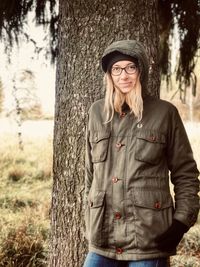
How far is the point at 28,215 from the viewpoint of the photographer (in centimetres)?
546

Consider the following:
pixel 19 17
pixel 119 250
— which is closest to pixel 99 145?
pixel 119 250

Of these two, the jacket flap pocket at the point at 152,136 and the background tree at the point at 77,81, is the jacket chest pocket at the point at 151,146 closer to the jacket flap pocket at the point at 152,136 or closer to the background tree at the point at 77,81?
the jacket flap pocket at the point at 152,136

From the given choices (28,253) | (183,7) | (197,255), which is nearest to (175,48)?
(183,7)

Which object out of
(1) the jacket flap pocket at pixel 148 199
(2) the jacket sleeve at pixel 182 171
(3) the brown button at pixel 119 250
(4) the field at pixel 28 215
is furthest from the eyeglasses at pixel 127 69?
(4) the field at pixel 28 215

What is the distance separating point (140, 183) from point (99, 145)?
32 cm

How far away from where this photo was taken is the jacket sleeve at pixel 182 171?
2211 mm

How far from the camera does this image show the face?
234 cm

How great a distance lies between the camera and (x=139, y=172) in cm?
221

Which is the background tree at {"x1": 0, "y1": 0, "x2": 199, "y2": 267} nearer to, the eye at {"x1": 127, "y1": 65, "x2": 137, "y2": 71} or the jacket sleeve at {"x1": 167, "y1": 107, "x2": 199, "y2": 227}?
the eye at {"x1": 127, "y1": 65, "x2": 137, "y2": 71}

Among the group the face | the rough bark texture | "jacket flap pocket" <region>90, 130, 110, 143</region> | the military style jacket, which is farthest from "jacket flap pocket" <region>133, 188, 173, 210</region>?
the rough bark texture

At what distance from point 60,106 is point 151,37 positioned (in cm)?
82

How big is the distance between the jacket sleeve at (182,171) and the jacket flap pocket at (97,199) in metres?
0.38

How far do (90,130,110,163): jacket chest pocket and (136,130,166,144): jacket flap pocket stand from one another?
7.0 inches

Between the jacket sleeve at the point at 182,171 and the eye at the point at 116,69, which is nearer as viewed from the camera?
the jacket sleeve at the point at 182,171
